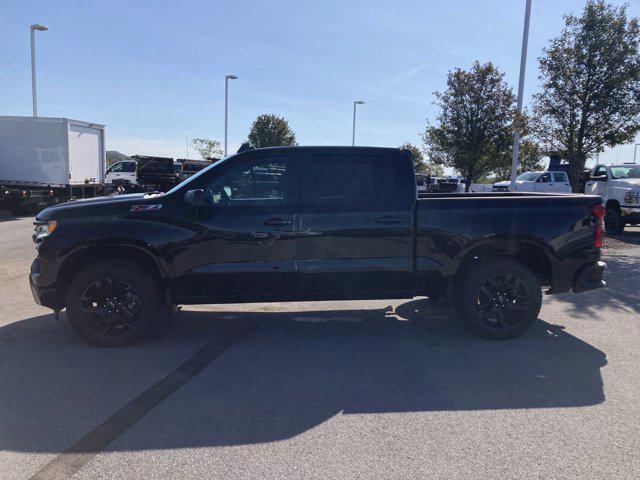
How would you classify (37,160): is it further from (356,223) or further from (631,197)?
(631,197)

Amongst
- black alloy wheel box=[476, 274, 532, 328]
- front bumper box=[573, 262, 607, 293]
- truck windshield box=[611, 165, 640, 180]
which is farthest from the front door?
truck windshield box=[611, 165, 640, 180]

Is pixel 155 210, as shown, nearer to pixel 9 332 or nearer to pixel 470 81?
pixel 9 332

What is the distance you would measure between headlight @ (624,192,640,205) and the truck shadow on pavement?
10.3m

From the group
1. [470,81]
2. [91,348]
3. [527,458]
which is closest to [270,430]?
[527,458]

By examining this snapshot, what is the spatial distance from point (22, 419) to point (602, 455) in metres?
3.85

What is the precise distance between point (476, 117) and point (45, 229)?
50.3 feet

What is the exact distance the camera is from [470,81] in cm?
1747

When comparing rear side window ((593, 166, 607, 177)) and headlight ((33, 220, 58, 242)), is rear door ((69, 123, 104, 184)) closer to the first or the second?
headlight ((33, 220, 58, 242))

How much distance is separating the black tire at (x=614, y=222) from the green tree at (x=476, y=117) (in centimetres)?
410

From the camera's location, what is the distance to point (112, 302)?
204 inches

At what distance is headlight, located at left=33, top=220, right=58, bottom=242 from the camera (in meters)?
→ 5.09

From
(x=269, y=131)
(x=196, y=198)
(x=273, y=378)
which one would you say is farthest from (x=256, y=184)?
(x=269, y=131)

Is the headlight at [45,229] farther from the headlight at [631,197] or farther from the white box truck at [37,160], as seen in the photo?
the white box truck at [37,160]

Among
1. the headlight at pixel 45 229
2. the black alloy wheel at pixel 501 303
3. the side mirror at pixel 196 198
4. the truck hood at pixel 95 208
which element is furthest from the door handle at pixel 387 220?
the headlight at pixel 45 229
